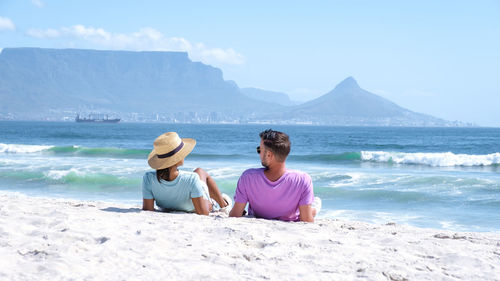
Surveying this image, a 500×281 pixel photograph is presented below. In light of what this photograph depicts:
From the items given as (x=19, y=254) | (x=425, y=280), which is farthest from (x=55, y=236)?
(x=425, y=280)

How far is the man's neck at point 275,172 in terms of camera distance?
4602 millimetres

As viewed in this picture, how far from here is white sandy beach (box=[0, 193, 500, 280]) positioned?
3213mm

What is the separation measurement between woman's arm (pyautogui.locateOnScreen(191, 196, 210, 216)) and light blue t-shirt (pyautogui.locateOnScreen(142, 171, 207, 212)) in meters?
0.05

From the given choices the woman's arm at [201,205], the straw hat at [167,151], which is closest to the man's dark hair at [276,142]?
the straw hat at [167,151]

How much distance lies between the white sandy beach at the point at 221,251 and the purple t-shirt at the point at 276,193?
0.21 m

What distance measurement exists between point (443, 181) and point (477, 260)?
31.6 ft

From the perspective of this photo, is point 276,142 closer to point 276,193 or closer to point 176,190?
point 276,193

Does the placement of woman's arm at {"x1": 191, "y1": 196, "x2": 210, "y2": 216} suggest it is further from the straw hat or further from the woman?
the straw hat

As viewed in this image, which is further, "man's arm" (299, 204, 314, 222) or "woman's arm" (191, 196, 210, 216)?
"woman's arm" (191, 196, 210, 216)

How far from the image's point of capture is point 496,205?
9273 mm

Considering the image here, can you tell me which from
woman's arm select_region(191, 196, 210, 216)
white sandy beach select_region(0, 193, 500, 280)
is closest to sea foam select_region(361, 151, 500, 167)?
white sandy beach select_region(0, 193, 500, 280)

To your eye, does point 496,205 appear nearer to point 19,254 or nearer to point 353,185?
point 353,185

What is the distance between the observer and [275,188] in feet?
15.6

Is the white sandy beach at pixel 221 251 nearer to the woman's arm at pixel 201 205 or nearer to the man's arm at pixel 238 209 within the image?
the man's arm at pixel 238 209
